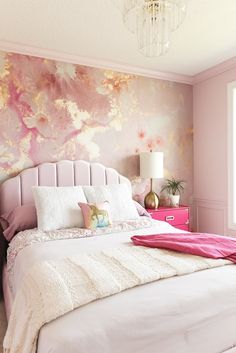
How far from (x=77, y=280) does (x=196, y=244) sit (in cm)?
83

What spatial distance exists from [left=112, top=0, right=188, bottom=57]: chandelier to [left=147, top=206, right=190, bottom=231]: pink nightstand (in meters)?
1.77

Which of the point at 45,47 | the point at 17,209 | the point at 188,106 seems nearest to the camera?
the point at 17,209

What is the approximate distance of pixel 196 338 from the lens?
121 centimetres

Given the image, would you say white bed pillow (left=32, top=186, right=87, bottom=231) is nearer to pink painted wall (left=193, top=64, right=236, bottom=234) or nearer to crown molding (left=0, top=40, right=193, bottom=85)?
crown molding (left=0, top=40, right=193, bottom=85)

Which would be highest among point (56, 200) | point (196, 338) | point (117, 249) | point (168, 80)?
point (168, 80)

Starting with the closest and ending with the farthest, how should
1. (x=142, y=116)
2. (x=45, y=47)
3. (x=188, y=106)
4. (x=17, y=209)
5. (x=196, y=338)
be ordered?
(x=196, y=338)
(x=17, y=209)
(x=45, y=47)
(x=142, y=116)
(x=188, y=106)

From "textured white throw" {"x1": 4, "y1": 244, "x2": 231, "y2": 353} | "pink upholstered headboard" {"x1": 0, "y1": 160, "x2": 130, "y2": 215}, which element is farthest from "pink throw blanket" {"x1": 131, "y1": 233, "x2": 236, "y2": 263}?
"pink upholstered headboard" {"x1": 0, "y1": 160, "x2": 130, "y2": 215}

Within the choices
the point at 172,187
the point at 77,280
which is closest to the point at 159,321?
the point at 77,280

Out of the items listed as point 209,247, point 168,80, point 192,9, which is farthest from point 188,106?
point 209,247

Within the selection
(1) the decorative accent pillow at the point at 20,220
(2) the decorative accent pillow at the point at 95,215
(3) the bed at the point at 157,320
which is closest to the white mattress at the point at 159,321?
(3) the bed at the point at 157,320

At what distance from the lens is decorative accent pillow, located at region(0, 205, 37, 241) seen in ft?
8.14

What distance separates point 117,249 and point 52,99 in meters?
2.02

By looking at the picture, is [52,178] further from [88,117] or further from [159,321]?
[159,321]

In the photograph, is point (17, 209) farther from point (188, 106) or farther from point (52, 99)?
point (188, 106)
